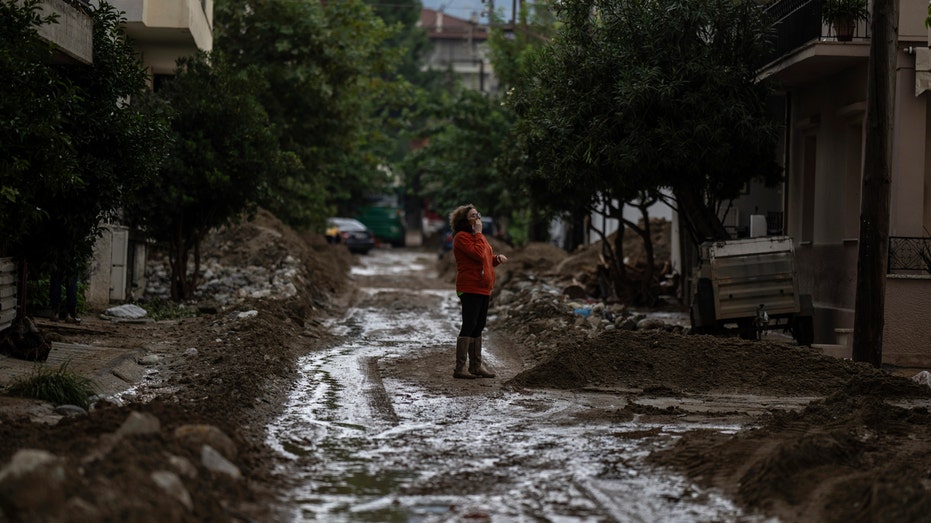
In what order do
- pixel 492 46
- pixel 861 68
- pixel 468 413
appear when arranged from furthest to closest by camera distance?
pixel 492 46
pixel 861 68
pixel 468 413

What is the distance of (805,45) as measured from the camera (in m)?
17.2

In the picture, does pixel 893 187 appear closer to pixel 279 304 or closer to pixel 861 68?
pixel 861 68

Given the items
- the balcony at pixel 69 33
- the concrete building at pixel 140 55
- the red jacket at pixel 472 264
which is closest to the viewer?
the balcony at pixel 69 33

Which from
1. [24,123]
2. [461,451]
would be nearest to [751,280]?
[461,451]

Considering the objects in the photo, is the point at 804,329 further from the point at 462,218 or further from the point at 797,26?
the point at 462,218

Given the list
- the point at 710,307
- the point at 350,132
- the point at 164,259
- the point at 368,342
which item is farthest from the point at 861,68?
the point at 350,132

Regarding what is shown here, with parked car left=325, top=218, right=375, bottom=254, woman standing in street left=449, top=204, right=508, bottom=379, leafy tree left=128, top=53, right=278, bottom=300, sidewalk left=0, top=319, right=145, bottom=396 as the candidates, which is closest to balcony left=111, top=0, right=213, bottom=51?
leafy tree left=128, top=53, right=278, bottom=300

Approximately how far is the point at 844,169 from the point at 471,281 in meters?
7.97

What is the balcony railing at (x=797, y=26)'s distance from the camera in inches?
692

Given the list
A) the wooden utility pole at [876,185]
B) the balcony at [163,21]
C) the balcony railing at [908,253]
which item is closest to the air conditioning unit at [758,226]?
the balcony railing at [908,253]

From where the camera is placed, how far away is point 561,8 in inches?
760

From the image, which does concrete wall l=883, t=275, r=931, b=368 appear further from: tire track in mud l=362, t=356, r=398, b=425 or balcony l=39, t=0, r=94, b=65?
balcony l=39, t=0, r=94, b=65

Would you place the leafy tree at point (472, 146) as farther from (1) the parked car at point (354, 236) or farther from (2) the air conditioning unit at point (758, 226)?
(2) the air conditioning unit at point (758, 226)

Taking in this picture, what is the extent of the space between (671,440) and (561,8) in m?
11.5
